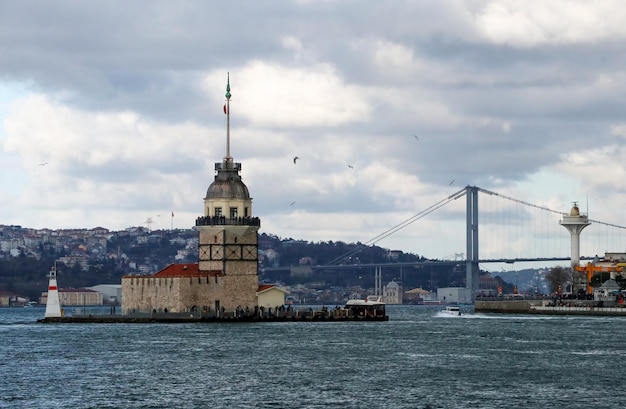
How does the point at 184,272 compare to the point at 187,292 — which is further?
the point at 184,272

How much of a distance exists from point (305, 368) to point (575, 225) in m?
99.1

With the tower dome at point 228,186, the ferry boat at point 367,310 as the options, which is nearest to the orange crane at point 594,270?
the ferry boat at point 367,310

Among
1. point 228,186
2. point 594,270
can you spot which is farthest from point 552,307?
point 228,186

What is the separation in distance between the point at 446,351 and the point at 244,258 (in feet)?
80.7

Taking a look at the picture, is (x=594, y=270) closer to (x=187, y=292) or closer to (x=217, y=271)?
(x=217, y=271)

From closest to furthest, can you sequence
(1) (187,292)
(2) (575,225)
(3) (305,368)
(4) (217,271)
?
(3) (305,368), (1) (187,292), (4) (217,271), (2) (575,225)

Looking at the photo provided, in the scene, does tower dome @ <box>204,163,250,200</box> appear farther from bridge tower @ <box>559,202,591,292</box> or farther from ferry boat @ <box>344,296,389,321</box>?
bridge tower @ <box>559,202,591,292</box>

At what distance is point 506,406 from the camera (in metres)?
45.0

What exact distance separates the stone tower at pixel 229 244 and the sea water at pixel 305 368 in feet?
9.77

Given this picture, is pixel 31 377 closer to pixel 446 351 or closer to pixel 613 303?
pixel 446 351

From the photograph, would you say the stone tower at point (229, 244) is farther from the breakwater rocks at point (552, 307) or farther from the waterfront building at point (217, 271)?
the breakwater rocks at point (552, 307)

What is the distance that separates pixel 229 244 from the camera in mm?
90000

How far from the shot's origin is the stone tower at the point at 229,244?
89625 mm

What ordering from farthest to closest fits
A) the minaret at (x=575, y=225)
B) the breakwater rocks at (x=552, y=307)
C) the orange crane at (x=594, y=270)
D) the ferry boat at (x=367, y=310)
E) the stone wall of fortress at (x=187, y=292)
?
the minaret at (x=575, y=225)
the orange crane at (x=594, y=270)
the breakwater rocks at (x=552, y=307)
the ferry boat at (x=367, y=310)
the stone wall of fortress at (x=187, y=292)
